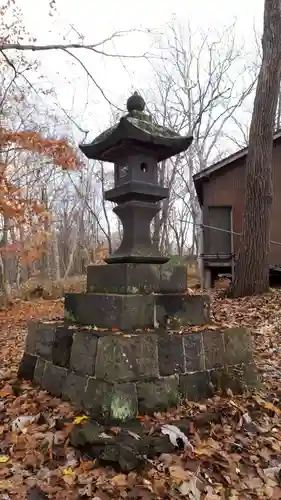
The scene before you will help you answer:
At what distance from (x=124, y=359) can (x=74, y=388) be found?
71cm

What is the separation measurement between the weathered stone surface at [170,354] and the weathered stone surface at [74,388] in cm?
80

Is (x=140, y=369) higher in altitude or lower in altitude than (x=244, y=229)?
lower

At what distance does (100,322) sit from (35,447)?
1.35 meters

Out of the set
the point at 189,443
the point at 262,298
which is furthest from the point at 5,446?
the point at 262,298

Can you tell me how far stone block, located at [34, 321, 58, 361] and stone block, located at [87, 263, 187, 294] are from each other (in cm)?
64

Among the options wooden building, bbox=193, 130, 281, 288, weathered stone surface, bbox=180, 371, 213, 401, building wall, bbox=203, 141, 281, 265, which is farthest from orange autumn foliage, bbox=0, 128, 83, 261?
weathered stone surface, bbox=180, 371, 213, 401

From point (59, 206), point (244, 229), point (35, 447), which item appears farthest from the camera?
point (59, 206)

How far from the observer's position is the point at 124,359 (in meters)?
3.54

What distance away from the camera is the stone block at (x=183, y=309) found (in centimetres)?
419

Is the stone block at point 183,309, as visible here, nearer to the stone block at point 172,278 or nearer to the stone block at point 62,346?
the stone block at point 172,278

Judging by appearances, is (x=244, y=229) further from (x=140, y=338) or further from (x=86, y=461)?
(x=86, y=461)

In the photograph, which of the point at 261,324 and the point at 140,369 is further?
the point at 261,324

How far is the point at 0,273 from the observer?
53.5 feet

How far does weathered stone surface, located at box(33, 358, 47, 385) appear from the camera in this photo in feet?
14.5
